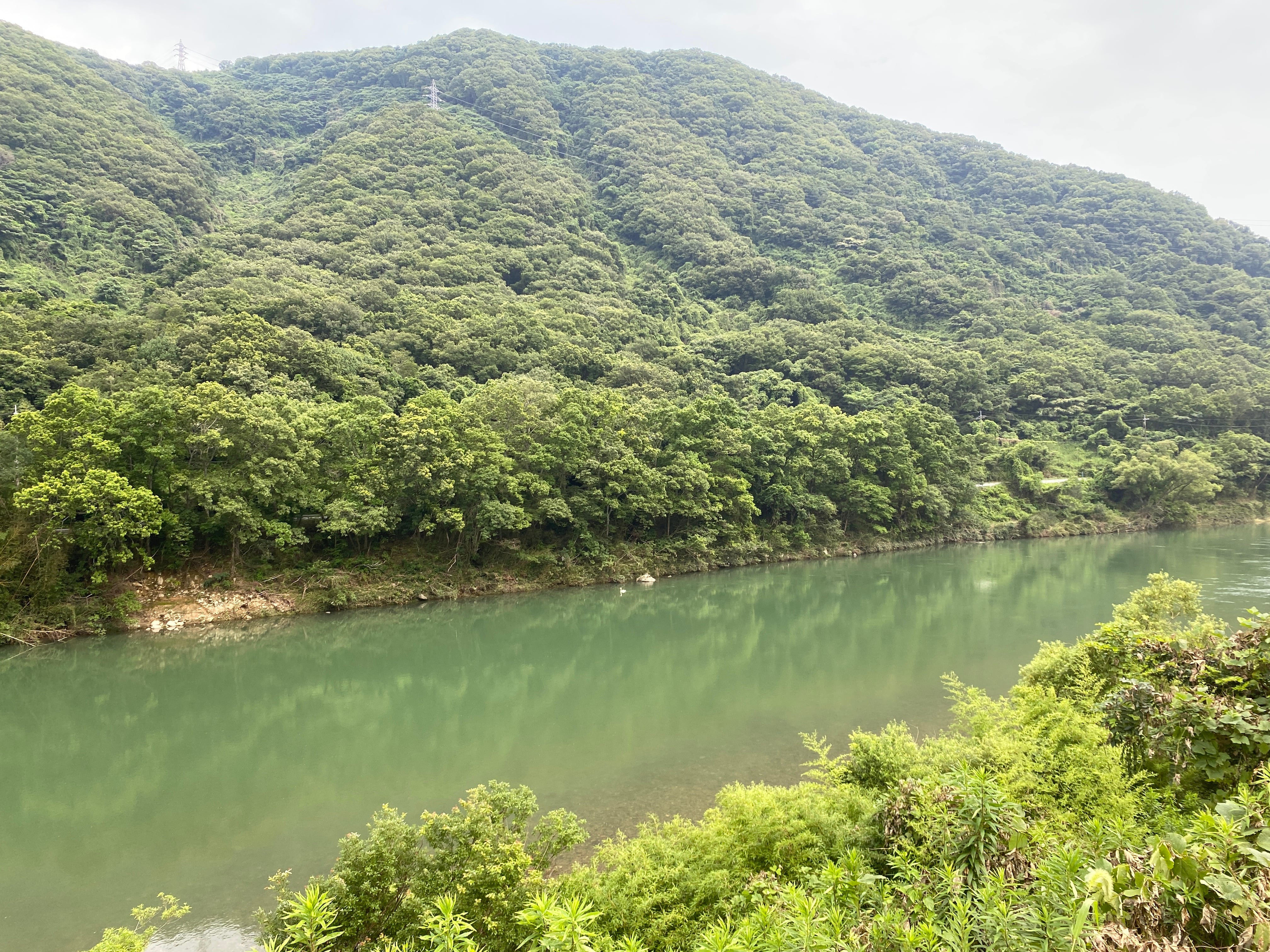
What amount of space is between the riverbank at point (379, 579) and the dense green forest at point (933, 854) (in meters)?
15.3

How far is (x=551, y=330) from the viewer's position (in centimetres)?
4350

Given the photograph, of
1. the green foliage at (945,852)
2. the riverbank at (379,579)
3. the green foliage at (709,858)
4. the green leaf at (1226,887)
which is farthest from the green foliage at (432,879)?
the riverbank at (379,579)

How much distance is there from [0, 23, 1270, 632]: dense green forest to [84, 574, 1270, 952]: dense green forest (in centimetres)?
1681

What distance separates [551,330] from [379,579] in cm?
2512

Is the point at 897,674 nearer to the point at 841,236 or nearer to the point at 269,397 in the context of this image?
the point at 269,397

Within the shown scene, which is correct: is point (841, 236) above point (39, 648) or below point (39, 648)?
above

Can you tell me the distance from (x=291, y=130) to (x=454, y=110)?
21933 mm

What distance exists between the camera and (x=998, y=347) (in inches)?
2223

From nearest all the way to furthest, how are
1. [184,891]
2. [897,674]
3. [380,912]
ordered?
[380,912], [184,891], [897,674]

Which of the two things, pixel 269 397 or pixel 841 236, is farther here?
pixel 841 236

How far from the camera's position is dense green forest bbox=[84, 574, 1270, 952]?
2.46 m

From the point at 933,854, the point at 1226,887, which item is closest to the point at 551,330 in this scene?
the point at 933,854

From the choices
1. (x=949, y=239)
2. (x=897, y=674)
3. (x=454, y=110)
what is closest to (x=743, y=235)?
(x=949, y=239)

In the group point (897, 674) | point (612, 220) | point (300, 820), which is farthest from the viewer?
point (612, 220)
